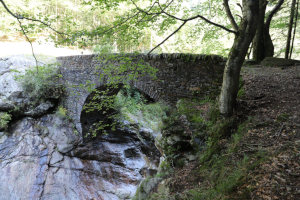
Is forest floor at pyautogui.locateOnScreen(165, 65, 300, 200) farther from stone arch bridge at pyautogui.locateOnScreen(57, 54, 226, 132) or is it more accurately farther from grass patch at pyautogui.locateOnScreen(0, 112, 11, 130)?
grass patch at pyautogui.locateOnScreen(0, 112, 11, 130)

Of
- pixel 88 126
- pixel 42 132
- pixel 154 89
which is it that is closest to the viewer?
pixel 154 89

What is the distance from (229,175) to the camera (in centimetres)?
237

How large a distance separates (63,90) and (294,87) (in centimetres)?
1075

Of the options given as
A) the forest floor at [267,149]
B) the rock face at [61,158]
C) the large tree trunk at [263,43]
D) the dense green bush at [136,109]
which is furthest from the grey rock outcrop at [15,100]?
the large tree trunk at [263,43]

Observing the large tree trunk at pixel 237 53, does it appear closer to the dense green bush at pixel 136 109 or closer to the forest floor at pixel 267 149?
the forest floor at pixel 267 149

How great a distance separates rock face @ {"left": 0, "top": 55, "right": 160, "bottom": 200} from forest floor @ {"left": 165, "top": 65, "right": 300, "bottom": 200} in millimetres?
5036

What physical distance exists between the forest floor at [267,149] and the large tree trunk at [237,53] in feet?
1.26

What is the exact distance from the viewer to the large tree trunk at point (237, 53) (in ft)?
10.0

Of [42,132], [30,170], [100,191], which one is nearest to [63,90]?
[42,132]

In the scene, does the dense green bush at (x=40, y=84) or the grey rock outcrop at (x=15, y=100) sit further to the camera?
the dense green bush at (x=40, y=84)

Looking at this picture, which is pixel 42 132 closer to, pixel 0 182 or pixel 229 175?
pixel 0 182

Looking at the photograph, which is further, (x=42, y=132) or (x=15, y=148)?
(x=42, y=132)

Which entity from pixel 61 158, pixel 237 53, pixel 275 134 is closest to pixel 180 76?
pixel 237 53

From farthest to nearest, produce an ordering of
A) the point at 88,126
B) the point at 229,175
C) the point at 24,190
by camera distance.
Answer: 1. the point at 88,126
2. the point at 24,190
3. the point at 229,175
